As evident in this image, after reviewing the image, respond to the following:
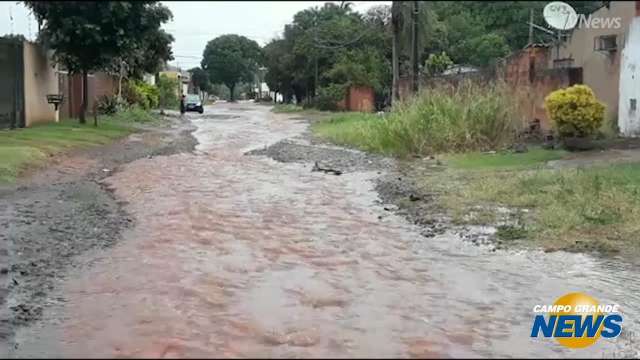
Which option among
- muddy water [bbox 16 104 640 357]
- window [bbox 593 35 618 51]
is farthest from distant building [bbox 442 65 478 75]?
muddy water [bbox 16 104 640 357]

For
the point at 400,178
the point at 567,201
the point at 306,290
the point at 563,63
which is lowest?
the point at 306,290

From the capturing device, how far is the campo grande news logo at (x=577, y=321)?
5945 millimetres

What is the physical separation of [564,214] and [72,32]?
16835 mm

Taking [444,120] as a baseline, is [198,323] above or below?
below

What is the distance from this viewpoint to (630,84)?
20.5 m

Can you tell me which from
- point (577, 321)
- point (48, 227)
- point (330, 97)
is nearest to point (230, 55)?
point (330, 97)

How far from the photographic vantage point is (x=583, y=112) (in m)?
19.2

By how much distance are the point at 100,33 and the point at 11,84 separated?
301 centimetres

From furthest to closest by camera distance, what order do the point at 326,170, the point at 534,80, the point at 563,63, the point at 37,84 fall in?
the point at 37,84
the point at 534,80
the point at 563,63
the point at 326,170

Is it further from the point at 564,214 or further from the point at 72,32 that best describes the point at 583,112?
the point at 72,32

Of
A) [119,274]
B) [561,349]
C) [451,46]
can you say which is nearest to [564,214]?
[561,349]

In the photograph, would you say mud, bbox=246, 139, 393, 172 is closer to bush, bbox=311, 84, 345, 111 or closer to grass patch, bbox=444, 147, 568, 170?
grass patch, bbox=444, 147, 568, 170

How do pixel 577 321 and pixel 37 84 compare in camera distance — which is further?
pixel 37 84

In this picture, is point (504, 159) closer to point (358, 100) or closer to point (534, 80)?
point (534, 80)
